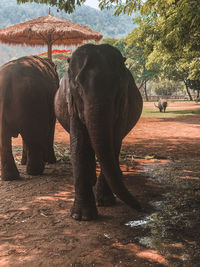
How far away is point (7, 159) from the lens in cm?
502

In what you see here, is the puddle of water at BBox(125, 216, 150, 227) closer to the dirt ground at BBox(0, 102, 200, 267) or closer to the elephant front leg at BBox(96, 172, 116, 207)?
the dirt ground at BBox(0, 102, 200, 267)

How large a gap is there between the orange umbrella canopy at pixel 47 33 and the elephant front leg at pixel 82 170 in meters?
10.2

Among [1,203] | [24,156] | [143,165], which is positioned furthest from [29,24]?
[1,203]

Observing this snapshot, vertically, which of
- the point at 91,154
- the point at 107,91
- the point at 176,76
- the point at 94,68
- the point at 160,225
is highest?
the point at 176,76

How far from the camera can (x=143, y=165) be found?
639 cm

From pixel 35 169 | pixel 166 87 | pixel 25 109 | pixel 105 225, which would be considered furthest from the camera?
pixel 166 87

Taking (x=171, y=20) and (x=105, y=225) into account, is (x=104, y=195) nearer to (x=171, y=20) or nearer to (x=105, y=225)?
(x=105, y=225)

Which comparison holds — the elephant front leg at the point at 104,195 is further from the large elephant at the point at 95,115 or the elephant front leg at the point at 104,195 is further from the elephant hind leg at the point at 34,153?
the elephant hind leg at the point at 34,153

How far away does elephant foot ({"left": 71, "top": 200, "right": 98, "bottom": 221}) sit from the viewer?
→ 3.44 meters

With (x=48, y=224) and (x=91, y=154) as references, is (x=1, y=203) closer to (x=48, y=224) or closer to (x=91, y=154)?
(x=48, y=224)

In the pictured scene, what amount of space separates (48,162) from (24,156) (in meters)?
0.57

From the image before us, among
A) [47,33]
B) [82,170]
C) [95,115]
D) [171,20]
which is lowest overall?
[82,170]

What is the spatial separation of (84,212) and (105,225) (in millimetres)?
311

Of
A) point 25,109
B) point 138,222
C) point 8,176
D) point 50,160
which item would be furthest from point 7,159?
point 138,222
